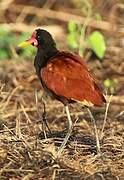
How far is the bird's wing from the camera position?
454cm

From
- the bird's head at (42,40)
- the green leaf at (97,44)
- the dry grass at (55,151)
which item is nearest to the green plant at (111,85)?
the green leaf at (97,44)

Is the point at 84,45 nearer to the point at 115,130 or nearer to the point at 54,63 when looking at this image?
the point at 115,130

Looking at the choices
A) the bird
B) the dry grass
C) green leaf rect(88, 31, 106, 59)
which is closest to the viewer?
the dry grass

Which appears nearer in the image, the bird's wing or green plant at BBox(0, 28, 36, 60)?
the bird's wing

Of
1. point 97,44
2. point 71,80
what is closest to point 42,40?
point 71,80

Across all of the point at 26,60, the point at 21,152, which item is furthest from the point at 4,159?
the point at 26,60

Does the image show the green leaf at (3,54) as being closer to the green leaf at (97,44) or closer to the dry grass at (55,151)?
the green leaf at (97,44)

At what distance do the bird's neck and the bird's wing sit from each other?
13 cm

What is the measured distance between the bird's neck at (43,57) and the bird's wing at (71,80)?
0.13m

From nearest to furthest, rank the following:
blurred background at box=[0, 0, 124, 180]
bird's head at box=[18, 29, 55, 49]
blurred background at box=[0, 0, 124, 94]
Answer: blurred background at box=[0, 0, 124, 180], bird's head at box=[18, 29, 55, 49], blurred background at box=[0, 0, 124, 94]

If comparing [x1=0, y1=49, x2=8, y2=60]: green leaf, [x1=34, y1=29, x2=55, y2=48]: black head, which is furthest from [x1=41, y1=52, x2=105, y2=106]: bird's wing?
[x1=0, y1=49, x2=8, y2=60]: green leaf

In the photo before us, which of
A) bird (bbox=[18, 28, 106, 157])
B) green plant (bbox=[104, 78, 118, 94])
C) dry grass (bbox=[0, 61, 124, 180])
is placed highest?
bird (bbox=[18, 28, 106, 157])

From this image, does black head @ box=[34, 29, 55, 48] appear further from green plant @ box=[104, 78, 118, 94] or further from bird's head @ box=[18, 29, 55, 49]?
green plant @ box=[104, 78, 118, 94]

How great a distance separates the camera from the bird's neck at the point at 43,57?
484cm
